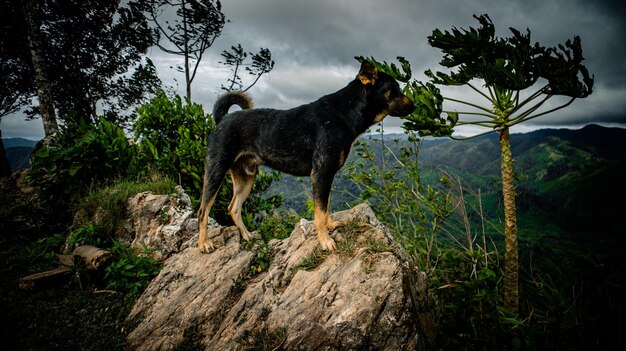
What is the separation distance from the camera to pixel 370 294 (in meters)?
2.30

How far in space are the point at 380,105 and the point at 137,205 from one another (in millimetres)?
4947

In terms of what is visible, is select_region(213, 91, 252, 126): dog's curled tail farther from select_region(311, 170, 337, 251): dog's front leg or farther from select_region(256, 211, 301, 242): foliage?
select_region(256, 211, 301, 242): foliage

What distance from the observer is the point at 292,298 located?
8.75ft

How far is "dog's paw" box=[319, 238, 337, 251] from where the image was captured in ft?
9.86

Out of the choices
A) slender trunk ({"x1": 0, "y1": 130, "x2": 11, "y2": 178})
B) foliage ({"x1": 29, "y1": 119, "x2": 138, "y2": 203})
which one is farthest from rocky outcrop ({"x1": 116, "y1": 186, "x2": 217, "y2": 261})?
slender trunk ({"x1": 0, "y1": 130, "x2": 11, "y2": 178})

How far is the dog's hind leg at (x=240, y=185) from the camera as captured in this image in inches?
167

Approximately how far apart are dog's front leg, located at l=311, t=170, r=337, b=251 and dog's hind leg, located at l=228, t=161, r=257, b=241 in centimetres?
156

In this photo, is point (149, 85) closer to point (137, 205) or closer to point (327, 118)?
point (137, 205)

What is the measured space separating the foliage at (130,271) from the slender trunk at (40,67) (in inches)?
268

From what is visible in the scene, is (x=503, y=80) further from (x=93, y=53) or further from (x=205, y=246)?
(x=93, y=53)

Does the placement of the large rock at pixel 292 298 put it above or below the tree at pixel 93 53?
below

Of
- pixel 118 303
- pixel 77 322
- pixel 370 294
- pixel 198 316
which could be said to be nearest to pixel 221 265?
pixel 198 316

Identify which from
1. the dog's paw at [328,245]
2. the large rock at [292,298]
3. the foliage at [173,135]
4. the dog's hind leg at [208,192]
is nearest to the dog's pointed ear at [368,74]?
the large rock at [292,298]

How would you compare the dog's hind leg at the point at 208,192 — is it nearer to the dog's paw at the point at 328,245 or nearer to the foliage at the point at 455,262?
the foliage at the point at 455,262
